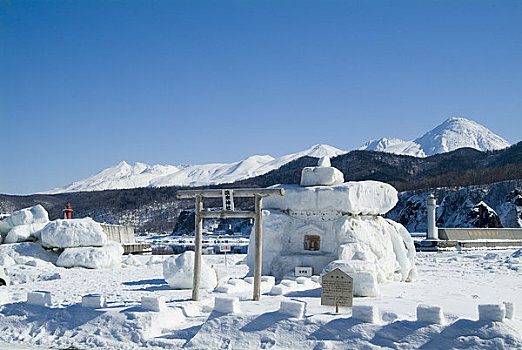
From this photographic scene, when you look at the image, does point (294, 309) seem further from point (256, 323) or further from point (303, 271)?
point (303, 271)

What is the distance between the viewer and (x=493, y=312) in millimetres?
7508

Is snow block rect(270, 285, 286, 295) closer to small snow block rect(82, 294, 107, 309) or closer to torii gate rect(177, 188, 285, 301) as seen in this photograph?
torii gate rect(177, 188, 285, 301)

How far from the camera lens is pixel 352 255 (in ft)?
49.5

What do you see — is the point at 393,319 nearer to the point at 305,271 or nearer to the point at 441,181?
the point at 305,271

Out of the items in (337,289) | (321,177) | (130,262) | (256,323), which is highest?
(321,177)

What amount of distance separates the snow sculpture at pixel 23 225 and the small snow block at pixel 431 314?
20738mm

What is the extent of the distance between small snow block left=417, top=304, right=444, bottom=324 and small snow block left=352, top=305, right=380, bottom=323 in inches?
27.4

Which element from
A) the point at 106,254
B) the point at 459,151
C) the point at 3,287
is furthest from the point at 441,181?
the point at 3,287

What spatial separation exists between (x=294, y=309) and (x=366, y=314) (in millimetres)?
1202

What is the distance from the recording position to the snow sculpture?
77.8 feet

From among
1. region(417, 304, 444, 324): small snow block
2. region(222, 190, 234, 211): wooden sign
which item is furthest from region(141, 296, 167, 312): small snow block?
region(417, 304, 444, 324): small snow block

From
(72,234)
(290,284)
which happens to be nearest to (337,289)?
(290,284)

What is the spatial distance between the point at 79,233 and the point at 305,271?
1226cm

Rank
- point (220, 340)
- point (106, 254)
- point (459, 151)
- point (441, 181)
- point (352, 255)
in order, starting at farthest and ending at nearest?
1. point (459, 151)
2. point (441, 181)
3. point (106, 254)
4. point (352, 255)
5. point (220, 340)
